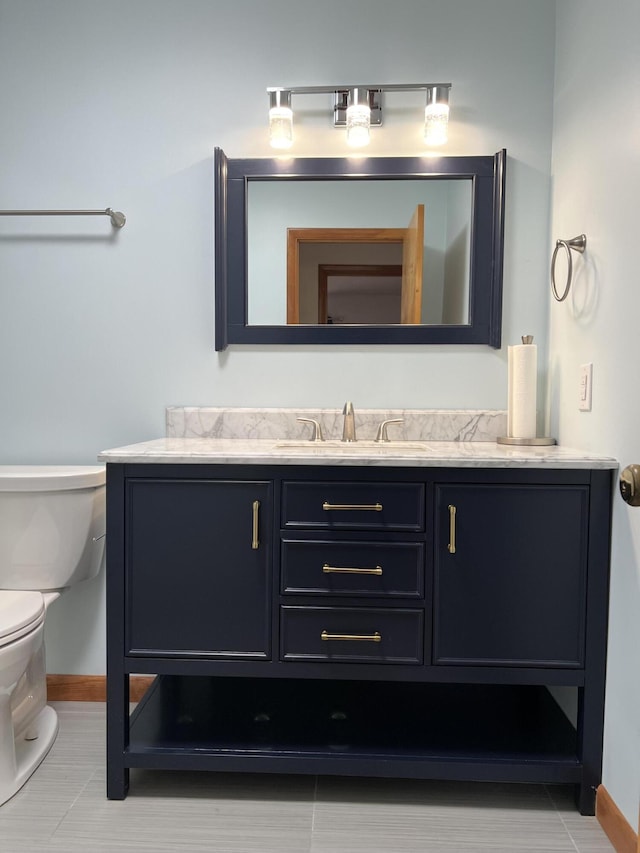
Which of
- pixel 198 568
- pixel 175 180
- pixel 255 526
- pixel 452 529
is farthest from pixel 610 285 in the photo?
pixel 175 180

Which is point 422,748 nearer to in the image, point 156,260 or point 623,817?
point 623,817

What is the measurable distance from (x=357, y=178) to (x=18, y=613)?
1.61 metres

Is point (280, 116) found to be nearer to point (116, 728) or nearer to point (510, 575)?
point (510, 575)

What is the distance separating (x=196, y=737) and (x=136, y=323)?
1.27 m

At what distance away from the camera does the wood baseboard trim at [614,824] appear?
4.03 feet

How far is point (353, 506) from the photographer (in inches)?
55.0

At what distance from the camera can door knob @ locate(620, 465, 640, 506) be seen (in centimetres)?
88

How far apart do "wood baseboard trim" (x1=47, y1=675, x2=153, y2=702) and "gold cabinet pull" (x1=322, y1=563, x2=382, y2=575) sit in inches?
37.1

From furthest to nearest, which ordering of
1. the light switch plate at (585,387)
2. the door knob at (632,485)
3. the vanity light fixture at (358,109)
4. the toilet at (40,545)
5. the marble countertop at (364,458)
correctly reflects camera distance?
the vanity light fixture at (358,109) < the toilet at (40,545) < the light switch plate at (585,387) < the marble countertop at (364,458) < the door knob at (632,485)

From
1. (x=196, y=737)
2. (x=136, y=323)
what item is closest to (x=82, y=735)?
(x=196, y=737)

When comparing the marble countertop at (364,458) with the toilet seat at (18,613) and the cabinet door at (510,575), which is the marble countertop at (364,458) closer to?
the cabinet door at (510,575)

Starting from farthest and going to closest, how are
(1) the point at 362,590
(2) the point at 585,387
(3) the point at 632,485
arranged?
1. (2) the point at 585,387
2. (1) the point at 362,590
3. (3) the point at 632,485

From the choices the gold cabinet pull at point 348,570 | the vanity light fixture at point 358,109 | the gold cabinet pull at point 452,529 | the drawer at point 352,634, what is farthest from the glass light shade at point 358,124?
the drawer at point 352,634

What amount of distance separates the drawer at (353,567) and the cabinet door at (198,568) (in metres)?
0.07
